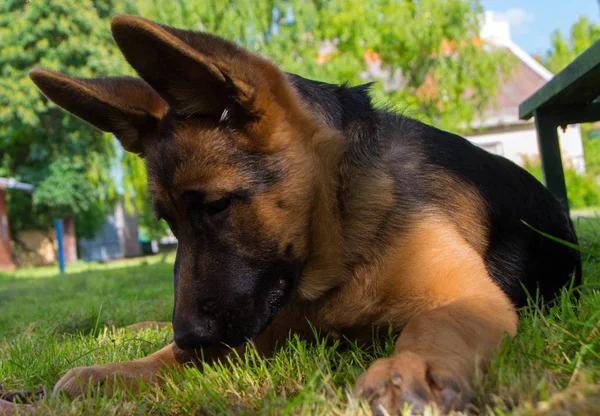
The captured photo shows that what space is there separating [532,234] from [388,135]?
3.32 ft

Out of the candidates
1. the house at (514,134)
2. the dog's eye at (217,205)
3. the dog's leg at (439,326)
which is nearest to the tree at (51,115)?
the house at (514,134)

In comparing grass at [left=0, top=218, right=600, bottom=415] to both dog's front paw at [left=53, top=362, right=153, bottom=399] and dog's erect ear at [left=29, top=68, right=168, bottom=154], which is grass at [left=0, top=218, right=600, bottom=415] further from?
dog's erect ear at [left=29, top=68, right=168, bottom=154]

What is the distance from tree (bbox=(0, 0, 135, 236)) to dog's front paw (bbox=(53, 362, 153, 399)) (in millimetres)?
23882

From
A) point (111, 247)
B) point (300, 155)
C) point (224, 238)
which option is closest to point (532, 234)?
point (300, 155)

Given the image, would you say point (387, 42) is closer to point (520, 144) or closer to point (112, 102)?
point (520, 144)

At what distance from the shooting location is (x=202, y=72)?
8.35 ft

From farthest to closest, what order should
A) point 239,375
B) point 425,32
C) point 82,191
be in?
point 82,191 < point 425,32 < point 239,375

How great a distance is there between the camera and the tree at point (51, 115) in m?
25.7

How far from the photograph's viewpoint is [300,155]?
9.40 ft

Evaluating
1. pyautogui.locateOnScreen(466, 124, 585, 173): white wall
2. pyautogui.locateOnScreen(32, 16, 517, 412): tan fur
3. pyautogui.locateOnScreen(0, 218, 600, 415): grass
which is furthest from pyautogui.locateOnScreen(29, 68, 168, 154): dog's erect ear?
pyautogui.locateOnScreen(466, 124, 585, 173): white wall

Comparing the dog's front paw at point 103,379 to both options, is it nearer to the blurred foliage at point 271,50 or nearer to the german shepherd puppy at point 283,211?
the german shepherd puppy at point 283,211

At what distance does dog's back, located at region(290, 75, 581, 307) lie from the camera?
3.04 metres

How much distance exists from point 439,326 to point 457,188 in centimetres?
105

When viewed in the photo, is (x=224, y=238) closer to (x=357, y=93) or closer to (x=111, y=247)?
(x=357, y=93)
